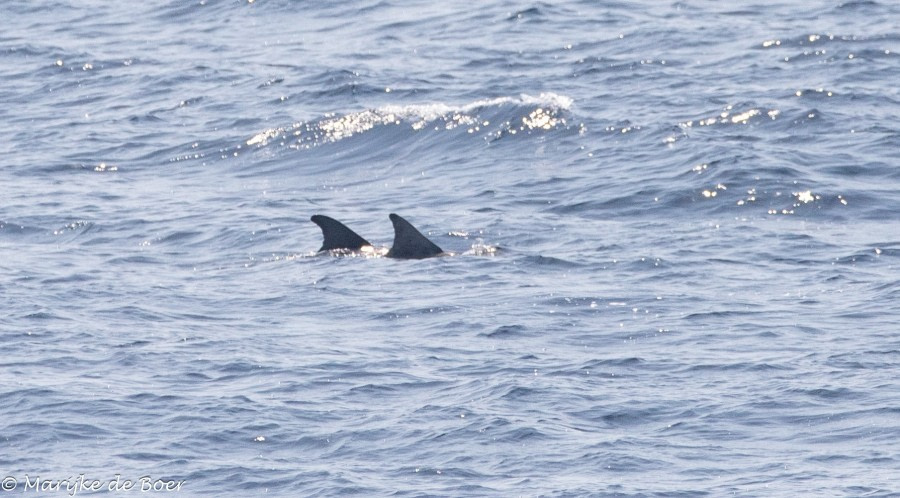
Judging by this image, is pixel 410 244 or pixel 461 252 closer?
pixel 410 244

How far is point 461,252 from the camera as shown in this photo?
71.5ft

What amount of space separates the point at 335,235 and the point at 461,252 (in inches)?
59.2

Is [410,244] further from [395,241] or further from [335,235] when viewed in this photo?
[335,235]

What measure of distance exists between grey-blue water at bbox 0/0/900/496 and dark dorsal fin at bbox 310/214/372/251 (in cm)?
30

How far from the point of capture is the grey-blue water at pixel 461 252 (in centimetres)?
1465

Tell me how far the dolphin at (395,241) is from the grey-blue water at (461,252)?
0.93ft

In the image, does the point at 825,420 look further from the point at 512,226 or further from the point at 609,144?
the point at 609,144

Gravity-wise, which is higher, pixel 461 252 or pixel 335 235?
pixel 335 235

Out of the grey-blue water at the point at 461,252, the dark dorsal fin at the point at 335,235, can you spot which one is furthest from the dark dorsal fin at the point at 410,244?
the dark dorsal fin at the point at 335,235

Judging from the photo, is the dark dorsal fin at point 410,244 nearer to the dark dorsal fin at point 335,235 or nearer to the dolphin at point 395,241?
the dolphin at point 395,241

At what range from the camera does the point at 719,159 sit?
987 inches

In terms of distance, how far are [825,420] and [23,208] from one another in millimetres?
13742

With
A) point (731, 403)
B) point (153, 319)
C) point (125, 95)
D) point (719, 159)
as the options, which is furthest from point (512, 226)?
point (125, 95)

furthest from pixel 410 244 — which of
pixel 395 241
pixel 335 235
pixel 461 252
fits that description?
pixel 335 235
